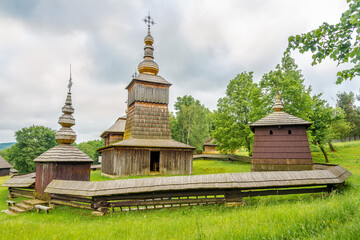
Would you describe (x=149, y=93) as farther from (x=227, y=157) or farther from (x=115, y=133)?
(x=227, y=157)

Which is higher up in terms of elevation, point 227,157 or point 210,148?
point 210,148

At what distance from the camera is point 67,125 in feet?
44.2

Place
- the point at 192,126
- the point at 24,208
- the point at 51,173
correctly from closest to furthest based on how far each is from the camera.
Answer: the point at 24,208
the point at 51,173
the point at 192,126

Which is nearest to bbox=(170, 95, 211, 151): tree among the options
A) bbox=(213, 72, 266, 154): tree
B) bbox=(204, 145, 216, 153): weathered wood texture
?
bbox=(204, 145, 216, 153): weathered wood texture

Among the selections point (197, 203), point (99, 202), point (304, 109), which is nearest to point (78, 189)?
point (99, 202)

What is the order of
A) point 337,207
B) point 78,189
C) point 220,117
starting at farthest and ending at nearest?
point 220,117, point 78,189, point 337,207

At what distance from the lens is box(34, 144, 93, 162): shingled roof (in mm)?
11297

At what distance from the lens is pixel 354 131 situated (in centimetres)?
4928

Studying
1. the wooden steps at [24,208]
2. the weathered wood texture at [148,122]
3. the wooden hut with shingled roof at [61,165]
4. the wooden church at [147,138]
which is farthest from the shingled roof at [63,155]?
the weathered wood texture at [148,122]

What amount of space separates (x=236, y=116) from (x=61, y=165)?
2521 cm

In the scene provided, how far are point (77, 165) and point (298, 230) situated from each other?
36.0ft

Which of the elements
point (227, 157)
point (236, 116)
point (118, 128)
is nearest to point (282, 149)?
point (236, 116)

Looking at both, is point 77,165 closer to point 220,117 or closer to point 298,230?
point 298,230

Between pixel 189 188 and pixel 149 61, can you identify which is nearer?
pixel 189 188
